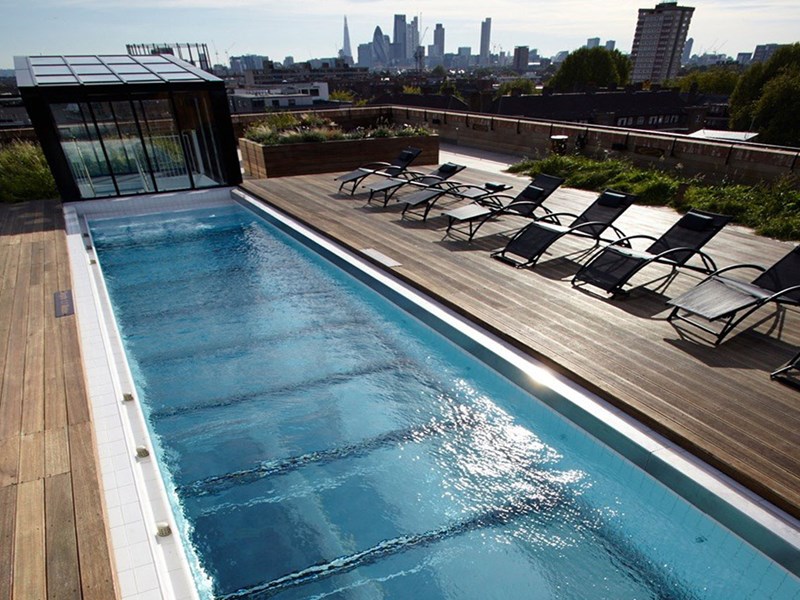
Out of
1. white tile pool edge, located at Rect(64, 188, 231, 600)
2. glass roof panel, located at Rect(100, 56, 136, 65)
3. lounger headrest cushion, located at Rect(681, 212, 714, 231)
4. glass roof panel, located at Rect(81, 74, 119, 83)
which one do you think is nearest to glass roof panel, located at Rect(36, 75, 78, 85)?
glass roof panel, located at Rect(81, 74, 119, 83)

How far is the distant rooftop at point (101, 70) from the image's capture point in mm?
8819

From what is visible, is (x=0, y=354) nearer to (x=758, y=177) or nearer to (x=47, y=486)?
(x=47, y=486)

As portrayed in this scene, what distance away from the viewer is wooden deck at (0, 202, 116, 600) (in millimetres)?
2311

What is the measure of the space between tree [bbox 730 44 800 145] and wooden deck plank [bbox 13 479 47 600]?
4403cm

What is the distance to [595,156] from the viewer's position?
11094mm

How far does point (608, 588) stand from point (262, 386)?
10.4 ft

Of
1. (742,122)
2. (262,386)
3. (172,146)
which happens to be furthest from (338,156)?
(742,122)

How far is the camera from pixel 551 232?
5.67 meters

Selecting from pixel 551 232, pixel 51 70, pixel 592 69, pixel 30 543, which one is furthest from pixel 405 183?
pixel 592 69

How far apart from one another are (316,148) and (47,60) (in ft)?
19.7

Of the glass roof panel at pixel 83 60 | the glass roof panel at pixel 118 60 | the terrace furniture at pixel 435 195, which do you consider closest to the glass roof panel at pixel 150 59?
the glass roof panel at pixel 118 60

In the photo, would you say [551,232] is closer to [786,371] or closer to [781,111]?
[786,371]

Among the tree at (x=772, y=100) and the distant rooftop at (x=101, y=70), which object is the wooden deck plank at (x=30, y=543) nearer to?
the distant rooftop at (x=101, y=70)

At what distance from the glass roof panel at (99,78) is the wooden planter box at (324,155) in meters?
2.98
